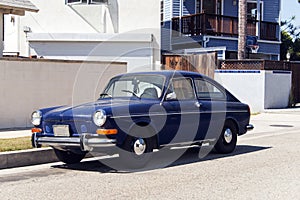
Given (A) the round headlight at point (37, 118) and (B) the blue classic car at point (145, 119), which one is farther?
(A) the round headlight at point (37, 118)

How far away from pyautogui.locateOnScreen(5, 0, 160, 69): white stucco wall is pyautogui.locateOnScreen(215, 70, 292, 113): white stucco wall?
339 centimetres

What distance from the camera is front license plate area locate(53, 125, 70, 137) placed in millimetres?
9094

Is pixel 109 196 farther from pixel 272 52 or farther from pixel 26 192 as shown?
pixel 272 52

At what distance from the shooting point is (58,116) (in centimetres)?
926

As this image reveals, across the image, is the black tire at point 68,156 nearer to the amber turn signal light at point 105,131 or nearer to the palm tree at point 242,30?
the amber turn signal light at point 105,131

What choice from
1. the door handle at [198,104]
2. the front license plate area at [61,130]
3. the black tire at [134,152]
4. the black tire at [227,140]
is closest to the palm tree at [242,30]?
the black tire at [227,140]

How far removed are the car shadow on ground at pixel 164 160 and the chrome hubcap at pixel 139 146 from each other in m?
0.34

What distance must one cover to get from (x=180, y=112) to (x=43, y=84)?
6.34m

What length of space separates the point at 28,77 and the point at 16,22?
7.16m

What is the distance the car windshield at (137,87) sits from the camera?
9883 millimetres

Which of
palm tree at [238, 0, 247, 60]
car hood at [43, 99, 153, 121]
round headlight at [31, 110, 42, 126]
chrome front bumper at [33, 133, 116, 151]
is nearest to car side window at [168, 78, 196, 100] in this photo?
car hood at [43, 99, 153, 121]

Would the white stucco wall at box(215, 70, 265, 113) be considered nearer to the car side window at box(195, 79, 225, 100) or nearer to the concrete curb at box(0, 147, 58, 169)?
the car side window at box(195, 79, 225, 100)

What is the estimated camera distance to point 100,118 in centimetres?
873

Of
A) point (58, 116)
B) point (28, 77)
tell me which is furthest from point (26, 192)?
point (28, 77)
